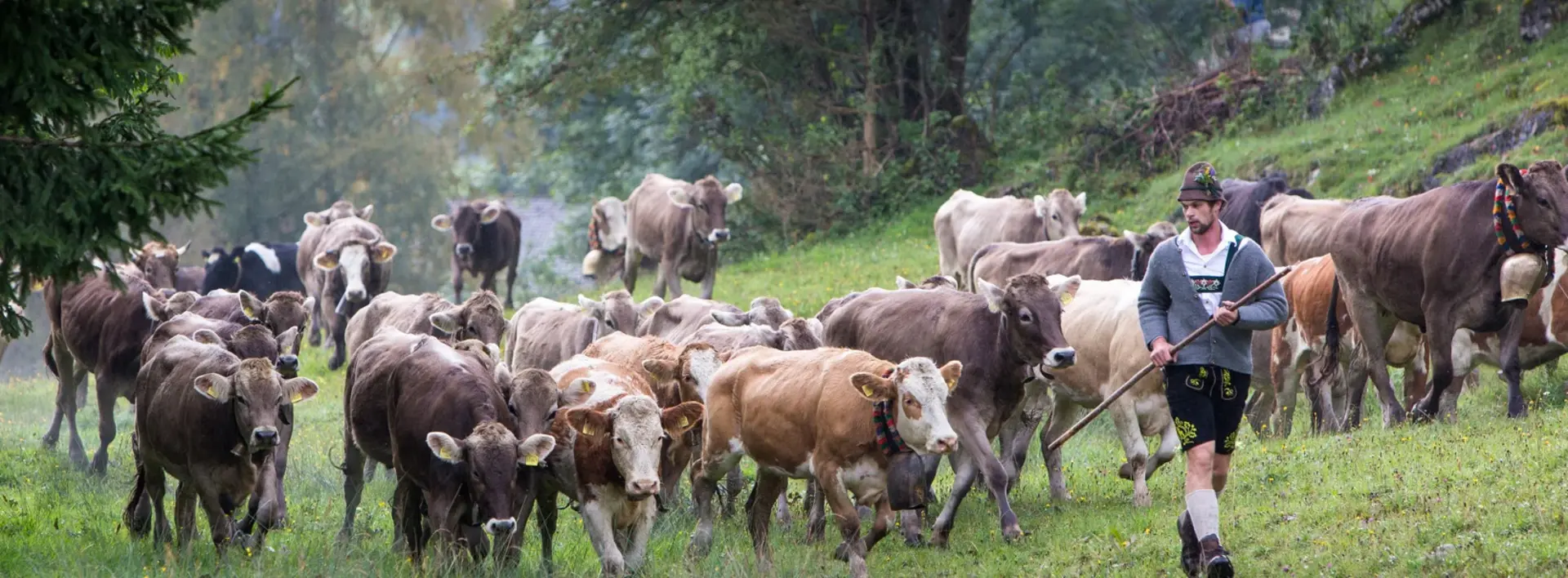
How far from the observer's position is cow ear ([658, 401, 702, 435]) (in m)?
10.7

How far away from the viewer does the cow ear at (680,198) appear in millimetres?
24625

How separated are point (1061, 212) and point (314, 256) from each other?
1140 centimetres

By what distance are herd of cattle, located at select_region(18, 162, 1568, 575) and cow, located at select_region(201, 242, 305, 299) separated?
9402 millimetres

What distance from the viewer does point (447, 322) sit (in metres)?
15.3

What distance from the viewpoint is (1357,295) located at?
542 inches

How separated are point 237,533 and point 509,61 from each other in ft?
73.5

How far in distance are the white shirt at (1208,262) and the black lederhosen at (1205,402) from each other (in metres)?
0.35

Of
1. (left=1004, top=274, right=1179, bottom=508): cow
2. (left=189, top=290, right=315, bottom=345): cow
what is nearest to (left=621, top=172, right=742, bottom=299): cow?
(left=189, top=290, right=315, bottom=345): cow

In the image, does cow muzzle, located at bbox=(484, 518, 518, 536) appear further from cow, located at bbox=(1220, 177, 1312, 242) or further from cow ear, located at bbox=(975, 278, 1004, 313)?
cow, located at bbox=(1220, 177, 1312, 242)

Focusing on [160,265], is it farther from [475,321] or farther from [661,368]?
[661,368]

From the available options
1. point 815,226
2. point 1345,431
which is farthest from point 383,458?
point 815,226

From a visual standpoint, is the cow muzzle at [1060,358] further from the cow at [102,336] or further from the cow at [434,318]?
the cow at [102,336]

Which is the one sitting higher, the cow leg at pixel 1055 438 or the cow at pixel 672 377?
the cow at pixel 672 377

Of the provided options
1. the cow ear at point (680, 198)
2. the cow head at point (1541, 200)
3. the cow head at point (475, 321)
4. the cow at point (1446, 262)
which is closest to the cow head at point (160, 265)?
the cow ear at point (680, 198)
